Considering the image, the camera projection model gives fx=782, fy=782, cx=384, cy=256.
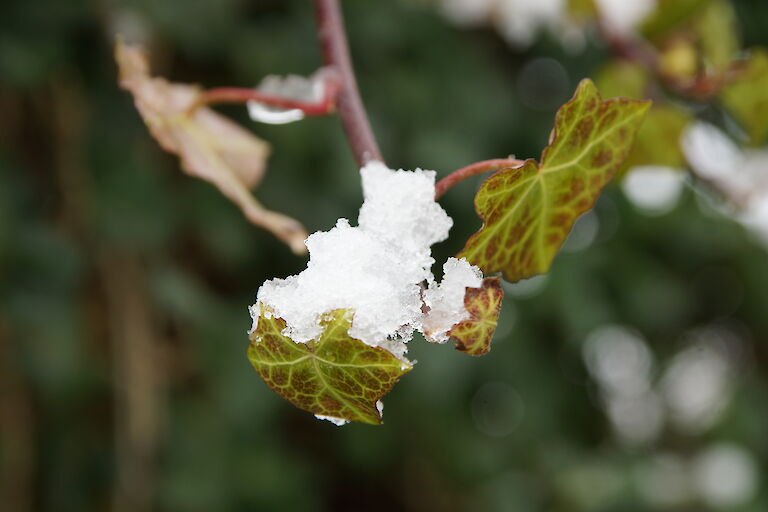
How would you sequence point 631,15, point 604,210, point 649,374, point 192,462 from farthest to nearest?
point 649,374
point 604,210
point 192,462
point 631,15

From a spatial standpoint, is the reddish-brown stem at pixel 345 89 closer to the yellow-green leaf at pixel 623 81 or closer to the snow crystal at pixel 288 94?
the snow crystal at pixel 288 94

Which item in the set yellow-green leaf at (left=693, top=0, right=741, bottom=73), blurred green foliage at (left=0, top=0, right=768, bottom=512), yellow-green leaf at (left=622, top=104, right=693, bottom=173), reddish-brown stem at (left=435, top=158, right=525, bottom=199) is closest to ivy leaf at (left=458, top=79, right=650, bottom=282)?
reddish-brown stem at (left=435, top=158, right=525, bottom=199)

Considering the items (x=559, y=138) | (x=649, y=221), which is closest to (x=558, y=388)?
(x=649, y=221)

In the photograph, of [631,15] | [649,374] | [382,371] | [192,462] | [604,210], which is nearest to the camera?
[382,371]

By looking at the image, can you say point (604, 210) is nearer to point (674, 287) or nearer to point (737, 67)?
point (674, 287)

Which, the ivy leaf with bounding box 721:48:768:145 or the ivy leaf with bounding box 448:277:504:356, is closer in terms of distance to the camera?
A: the ivy leaf with bounding box 448:277:504:356

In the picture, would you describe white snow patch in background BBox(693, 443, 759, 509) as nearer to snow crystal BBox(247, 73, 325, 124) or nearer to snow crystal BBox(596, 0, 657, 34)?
snow crystal BBox(596, 0, 657, 34)

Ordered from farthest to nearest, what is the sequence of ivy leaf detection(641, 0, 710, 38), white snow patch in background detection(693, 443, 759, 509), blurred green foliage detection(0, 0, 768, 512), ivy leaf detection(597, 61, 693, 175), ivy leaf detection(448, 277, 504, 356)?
white snow patch in background detection(693, 443, 759, 509) → blurred green foliage detection(0, 0, 768, 512) → ivy leaf detection(641, 0, 710, 38) → ivy leaf detection(597, 61, 693, 175) → ivy leaf detection(448, 277, 504, 356)

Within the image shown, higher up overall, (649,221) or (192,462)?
(649,221)
